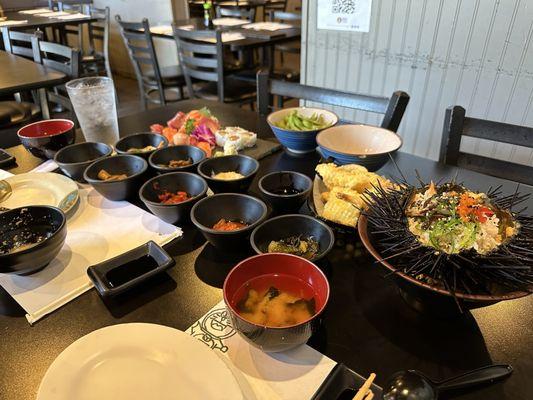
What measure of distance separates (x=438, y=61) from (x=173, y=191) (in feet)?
6.43

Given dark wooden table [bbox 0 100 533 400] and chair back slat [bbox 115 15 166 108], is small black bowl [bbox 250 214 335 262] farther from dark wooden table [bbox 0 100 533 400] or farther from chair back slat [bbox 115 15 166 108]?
chair back slat [bbox 115 15 166 108]

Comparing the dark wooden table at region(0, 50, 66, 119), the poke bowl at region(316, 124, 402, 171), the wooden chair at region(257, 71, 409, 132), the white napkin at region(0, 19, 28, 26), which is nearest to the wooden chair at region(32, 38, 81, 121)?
the dark wooden table at region(0, 50, 66, 119)

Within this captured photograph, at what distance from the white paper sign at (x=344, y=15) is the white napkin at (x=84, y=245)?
6.94 ft

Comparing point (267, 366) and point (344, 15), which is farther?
point (344, 15)

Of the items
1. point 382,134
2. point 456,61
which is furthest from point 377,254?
point 456,61

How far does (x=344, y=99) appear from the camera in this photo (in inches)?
64.2

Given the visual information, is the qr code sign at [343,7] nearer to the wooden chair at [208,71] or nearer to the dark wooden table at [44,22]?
the wooden chair at [208,71]

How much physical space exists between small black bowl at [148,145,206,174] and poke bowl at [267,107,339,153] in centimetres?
31

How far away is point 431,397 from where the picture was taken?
52 centimetres

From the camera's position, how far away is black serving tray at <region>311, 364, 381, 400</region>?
0.57 metres

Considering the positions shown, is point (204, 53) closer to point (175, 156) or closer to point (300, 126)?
point (300, 126)

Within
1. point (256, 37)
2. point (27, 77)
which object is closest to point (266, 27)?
point (256, 37)

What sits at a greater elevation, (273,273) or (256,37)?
(256,37)

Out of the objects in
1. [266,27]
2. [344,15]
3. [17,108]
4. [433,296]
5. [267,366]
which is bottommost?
[17,108]
